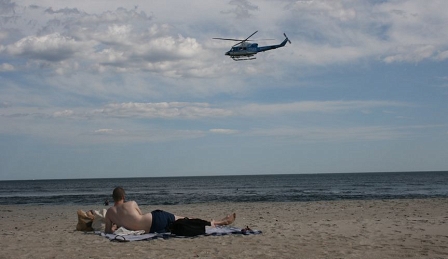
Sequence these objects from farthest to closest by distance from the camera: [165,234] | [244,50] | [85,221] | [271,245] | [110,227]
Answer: [244,50]
[85,221]
[110,227]
[165,234]
[271,245]

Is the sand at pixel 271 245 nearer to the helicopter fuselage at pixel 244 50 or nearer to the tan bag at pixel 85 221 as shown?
the tan bag at pixel 85 221

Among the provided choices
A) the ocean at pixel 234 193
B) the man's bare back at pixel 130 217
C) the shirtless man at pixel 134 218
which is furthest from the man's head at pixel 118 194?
the ocean at pixel 234 193

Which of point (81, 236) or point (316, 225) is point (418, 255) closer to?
point (316, 225)

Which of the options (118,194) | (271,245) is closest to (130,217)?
(118,194)

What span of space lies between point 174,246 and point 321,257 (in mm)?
2807

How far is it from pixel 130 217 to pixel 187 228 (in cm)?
123

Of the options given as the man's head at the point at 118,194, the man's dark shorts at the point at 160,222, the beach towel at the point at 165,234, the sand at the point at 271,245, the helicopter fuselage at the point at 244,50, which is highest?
the helicopter fuselage at the point at 244,50

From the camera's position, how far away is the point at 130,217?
9.95 metres

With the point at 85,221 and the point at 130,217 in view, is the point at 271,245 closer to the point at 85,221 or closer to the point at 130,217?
the point at 130,217

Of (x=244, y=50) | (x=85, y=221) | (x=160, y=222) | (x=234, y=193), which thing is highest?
(x=244, y=50)

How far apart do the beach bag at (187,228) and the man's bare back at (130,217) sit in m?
0.55

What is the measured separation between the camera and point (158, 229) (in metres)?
10.1

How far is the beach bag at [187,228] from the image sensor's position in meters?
9.91

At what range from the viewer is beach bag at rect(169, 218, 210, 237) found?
991 cm
